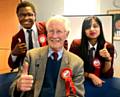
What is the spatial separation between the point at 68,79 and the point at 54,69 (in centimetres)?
14

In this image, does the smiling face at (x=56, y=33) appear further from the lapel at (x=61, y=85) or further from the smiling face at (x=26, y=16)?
the smiling face at (x=26, y=16)

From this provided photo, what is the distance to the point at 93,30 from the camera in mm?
2098

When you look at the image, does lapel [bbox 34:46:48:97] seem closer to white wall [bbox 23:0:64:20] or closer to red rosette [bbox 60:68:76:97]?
red rosette [bbox 60:68:76:97]

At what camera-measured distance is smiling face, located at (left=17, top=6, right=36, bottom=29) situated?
2152 millimetres

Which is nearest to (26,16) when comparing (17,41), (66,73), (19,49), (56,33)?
(17,41)

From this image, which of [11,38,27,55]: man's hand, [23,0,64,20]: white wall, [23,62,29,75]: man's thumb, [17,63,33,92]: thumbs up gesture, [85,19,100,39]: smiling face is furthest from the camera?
[23,0,64,20]: white wall

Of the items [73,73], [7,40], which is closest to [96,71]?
[73,73]

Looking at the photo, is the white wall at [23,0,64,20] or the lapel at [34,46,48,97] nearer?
the lapel at [34,46,48,97]

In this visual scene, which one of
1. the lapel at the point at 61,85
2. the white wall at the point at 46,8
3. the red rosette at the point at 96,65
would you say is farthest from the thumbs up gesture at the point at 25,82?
the white wall at the point at 46,8

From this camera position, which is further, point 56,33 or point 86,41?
point 86,41

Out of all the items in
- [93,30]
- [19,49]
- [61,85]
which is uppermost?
[93,30]

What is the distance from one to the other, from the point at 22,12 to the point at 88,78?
2.57 ft

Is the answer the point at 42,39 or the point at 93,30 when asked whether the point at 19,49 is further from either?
the point at 93,30

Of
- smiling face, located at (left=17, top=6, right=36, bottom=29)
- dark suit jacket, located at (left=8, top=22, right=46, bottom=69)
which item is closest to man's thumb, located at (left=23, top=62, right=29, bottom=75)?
dark suit jacket, located at (left=8, top=22, right=46, bottom=69)
